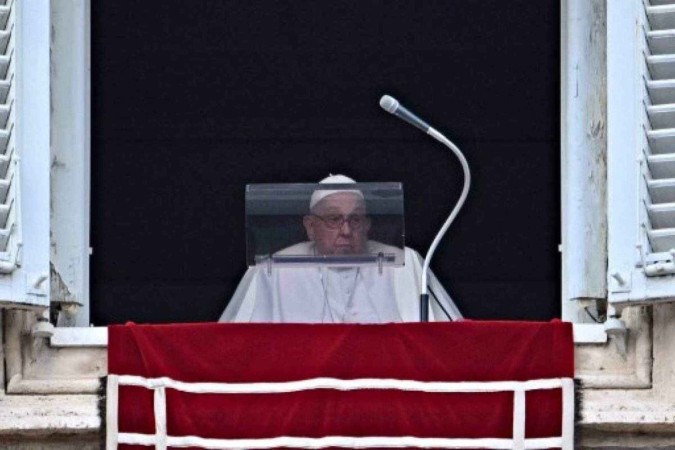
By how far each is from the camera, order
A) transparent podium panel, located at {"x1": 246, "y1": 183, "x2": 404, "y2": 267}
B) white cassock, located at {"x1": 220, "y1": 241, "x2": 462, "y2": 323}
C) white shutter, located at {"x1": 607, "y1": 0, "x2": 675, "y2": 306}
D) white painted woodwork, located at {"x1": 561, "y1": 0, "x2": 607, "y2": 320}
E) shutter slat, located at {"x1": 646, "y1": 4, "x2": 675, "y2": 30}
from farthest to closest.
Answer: white cassock, located at {"x1": 220, "y1": 241, "x2": 462, "y2": 323}
white painted woodwork, located at {"x1": 561, "y1": 0, "x2": 607, "y2": 320}
transparent podium panel, located at {"x1": 246, "y1": 183, "x2": 404, "y2": 267}
shutter slat, located at {"x1": 646, "y1": 4, "x2": 675, "y2": 30}
white shutter, located at {"x1": 607, "y1": 0, "x2": 675, "y2": 306}

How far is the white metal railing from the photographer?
1204cm

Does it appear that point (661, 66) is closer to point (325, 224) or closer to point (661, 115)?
point (661, 115)

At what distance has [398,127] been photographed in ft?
43.8

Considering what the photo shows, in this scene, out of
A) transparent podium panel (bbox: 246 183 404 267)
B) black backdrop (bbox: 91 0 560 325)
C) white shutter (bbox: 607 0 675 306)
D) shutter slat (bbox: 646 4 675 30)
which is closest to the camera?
white shutter (bbox: 607 0 675 306)

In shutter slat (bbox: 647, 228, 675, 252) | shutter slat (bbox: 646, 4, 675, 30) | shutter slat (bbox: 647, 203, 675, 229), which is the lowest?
shutter slat (bbox: 647, 228, 675, 252)

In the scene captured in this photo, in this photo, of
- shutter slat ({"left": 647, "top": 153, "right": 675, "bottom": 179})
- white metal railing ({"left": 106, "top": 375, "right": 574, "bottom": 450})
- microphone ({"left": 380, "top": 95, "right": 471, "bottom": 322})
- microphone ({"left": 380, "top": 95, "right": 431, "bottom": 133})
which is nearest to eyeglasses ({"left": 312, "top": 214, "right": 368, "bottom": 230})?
microphone ({"left": 380, "top": 95, "right": 471, "bottom": 322})

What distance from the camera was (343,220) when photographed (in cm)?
1264

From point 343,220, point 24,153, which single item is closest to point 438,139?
point 343,220

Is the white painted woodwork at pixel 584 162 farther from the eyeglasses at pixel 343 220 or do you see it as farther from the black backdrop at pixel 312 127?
the eyeglasses at pixel 343 220

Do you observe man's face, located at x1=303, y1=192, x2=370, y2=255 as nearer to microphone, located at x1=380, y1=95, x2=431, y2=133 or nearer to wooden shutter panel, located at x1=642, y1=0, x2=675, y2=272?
microphone, located at x1=380, y1=95, x2=431, y2=133

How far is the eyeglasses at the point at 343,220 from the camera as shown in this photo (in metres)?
12.6

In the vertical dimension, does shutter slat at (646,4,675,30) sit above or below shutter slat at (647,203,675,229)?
above

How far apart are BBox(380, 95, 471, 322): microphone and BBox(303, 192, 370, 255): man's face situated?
214 millimetres

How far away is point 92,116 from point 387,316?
1.11 m
